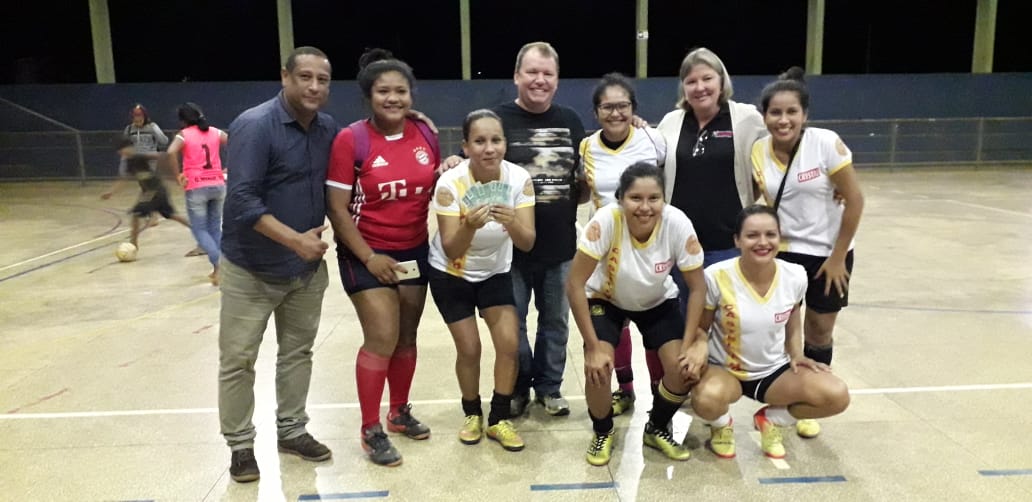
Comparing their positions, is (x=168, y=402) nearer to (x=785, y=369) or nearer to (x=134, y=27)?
(x=785, y=369)

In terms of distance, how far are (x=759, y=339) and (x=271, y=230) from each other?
217 centimetres

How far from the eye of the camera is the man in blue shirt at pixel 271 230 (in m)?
3.07

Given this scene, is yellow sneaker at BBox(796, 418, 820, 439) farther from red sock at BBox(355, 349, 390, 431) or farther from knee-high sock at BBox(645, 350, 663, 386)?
red sock at BBox(355, 349, 390, 431)

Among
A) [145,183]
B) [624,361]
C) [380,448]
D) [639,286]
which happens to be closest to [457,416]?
[380,448]

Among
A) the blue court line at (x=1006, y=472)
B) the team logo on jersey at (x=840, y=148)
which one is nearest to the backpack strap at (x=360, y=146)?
the team logo on jersey at (x=840, y=148)

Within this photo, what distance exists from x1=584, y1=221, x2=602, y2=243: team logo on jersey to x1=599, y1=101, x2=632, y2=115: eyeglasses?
2.04ft

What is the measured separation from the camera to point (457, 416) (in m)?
4.08

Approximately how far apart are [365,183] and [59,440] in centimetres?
215

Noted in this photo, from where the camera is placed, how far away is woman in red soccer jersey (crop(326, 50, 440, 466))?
3.29 meters

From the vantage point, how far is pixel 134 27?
1888cm

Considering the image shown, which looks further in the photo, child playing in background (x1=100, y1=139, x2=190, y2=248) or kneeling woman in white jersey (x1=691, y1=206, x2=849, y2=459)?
child playing in background (x1=100, y1=139, x2=190, y2=248)

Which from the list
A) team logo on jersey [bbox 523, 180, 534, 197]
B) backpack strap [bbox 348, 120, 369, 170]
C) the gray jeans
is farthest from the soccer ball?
team logo on jersey [bbox 523, 180, 534, 197]

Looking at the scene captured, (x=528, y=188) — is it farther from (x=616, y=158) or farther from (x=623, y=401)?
(x=623, y=401)

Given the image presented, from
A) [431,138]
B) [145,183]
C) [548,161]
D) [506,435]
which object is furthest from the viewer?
[145,183]
